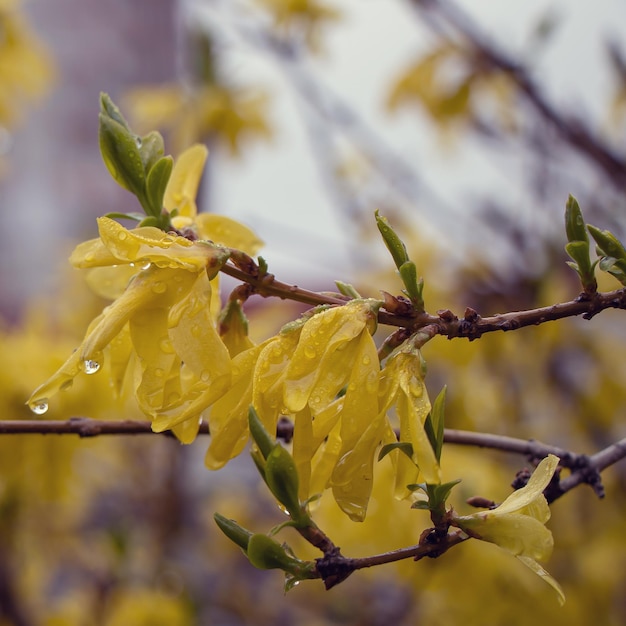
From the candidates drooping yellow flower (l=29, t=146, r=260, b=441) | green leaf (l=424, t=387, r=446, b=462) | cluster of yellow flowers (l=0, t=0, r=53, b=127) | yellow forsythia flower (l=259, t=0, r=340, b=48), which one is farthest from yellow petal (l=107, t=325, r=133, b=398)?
yellow forsythia flower (l=259, t=0, r=340, b=48)

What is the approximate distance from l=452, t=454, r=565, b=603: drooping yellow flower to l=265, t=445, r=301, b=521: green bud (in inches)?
4.6

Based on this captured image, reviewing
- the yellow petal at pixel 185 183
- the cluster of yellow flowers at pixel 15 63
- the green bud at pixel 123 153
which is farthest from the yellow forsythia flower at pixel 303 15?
the green bud at pixel 123 153

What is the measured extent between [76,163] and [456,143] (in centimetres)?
320

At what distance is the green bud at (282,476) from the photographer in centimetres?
45

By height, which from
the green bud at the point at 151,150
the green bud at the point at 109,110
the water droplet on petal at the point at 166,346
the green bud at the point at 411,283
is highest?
the green bud at the point at 109,110

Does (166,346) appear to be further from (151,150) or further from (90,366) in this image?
(151,150)

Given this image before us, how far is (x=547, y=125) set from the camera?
1.60 meters

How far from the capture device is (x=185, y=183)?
70cm

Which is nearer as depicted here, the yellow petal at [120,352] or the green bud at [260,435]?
the green bud at [260,435]

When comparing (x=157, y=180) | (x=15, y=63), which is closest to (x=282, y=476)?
(x=157, y=180)

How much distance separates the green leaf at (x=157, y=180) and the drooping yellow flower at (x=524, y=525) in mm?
347

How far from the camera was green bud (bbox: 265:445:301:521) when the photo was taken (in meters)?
0.45

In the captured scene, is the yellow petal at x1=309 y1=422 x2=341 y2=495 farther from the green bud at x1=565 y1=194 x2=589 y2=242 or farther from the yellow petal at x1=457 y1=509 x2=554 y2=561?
the green bud at x1=565 y1=194 x2=589 y2=242

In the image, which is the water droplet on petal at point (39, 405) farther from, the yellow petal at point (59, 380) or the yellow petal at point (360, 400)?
the yellow petal at point (360, 400)
